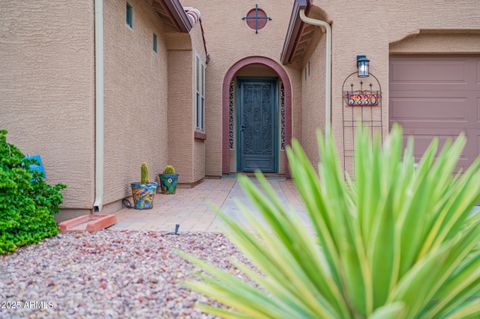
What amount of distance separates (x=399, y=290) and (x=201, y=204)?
532 cm

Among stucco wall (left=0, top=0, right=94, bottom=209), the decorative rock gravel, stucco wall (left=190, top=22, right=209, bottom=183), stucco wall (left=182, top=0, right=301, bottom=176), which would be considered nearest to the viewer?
the decorative rock gravel

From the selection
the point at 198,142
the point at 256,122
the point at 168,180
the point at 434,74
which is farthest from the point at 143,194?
the point at 256,122

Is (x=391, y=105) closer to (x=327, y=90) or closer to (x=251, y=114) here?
(x=327, y=90)

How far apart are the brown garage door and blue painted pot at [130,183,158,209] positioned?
363cm

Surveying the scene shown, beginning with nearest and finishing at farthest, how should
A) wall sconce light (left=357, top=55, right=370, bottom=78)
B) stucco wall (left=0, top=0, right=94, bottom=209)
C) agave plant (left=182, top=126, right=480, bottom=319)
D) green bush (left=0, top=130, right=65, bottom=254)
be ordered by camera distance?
agave plant (left=182, top=126, right=480, bottom=319)
green bush (left=0, top=130, right=65, bottom=254)
stucco wall (left=0, top=0, right=94, bottom=209)
wall sconce light (left=357, top=55, right=370, bottom=78)

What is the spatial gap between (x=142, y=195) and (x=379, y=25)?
3.97m

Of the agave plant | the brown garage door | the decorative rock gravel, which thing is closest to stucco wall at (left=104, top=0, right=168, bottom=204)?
the decorative rock gravel

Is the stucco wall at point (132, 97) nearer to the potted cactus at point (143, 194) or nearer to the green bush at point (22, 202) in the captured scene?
the potted cactus at point (143, 194)

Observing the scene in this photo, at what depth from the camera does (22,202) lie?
3613 mm

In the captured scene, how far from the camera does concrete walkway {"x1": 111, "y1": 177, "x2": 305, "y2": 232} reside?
14.5ft

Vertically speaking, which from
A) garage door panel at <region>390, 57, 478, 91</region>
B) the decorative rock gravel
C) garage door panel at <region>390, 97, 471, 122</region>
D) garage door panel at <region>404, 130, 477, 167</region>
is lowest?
the decorative rock gravel

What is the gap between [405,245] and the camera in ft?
3.05

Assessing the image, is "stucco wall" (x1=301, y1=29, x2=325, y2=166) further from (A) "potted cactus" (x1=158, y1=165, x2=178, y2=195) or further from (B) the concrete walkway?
(A) "potted cactus" (x1=158, y1=165, x2=178, y2=195)

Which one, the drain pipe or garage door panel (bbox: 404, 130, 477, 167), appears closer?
the drain pipe
